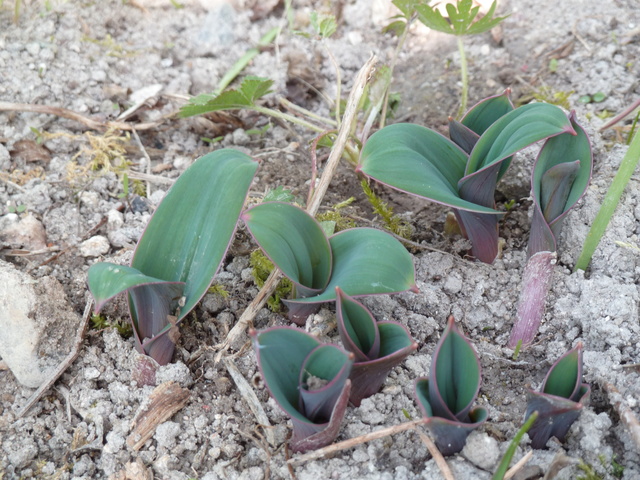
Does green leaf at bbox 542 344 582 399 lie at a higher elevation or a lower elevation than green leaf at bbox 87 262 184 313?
higher

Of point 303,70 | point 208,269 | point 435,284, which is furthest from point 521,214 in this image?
point 303,70

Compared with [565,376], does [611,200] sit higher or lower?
higher

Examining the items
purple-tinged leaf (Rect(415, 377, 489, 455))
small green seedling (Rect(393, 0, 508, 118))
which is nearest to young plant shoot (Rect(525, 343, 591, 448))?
purple-tinged leaf (Rect(415, 377, 489, 455))

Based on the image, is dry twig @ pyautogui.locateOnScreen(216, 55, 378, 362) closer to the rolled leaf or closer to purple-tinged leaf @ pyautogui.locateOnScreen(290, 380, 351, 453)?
purple-tinged leaf @ pyautogui.locateOnScreen(290, 380, 351, 453)

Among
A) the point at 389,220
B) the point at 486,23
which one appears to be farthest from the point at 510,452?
the point at 486,23

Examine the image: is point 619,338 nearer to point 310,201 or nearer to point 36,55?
point 310,201

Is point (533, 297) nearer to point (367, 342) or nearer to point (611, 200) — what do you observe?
point (611, 200)
